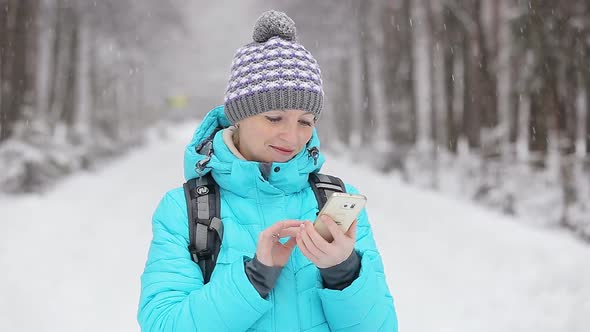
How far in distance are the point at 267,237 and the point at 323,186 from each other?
1.81 feet

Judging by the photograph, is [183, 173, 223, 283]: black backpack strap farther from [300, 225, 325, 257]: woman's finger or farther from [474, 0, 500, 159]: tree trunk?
[474, 0, 500, 159]: tree trunk

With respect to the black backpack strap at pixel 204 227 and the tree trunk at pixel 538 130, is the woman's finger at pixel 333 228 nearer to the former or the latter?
the black backpack strap at pixel 204 227

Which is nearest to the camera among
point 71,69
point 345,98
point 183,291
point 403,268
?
point 183,291

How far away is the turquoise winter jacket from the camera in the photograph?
6.30ft

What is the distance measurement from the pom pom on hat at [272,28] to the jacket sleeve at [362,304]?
93cm

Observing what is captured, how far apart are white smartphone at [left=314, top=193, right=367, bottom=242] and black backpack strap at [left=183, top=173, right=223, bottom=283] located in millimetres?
434

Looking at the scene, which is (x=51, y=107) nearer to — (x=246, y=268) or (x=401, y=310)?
(x=401, y=310)

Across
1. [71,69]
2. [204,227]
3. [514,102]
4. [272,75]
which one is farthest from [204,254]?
[71,69]

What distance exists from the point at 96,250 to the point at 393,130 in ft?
49.0

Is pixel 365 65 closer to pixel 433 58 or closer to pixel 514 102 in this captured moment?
pixel 433 58

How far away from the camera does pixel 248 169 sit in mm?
2145

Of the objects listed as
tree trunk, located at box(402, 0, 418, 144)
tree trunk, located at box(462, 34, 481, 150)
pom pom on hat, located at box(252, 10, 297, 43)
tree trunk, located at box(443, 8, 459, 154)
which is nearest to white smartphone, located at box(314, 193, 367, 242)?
pom pom on hat, located at box(252, 10, 297, 43)

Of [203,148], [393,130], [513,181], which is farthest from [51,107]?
[203,148]

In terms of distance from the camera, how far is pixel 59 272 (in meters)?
7.25
